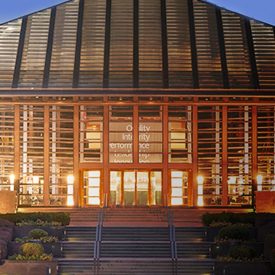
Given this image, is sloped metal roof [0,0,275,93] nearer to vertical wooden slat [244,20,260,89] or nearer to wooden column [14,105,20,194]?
vertical wooden slat [244,20,260,89]

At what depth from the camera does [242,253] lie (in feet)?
88.8

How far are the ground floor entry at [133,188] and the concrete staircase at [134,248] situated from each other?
382 cm

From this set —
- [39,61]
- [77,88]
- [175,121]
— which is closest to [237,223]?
[175,121]

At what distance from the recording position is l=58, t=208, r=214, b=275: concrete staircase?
27656mm

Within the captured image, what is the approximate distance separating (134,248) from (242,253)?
4.86 meters

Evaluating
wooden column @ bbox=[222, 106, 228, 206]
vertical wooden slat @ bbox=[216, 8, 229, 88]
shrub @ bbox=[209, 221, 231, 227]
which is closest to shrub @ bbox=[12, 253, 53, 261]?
shrub @ bbox=[209, 221, 231, 227]

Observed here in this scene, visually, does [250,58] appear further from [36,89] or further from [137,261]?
[137,261]

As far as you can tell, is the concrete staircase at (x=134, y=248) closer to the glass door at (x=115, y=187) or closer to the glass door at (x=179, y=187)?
the glass door at (x=179, y=187)

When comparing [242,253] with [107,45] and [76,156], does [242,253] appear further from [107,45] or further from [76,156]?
[107,45]

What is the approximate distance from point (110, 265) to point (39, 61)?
15.9m

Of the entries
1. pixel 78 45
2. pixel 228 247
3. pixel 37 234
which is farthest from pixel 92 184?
pixel 228 247

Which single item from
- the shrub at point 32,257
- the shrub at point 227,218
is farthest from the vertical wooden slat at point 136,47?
the shrub at point 32,257

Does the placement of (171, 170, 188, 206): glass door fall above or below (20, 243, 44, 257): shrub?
above

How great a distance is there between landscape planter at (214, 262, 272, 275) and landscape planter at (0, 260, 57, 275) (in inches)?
241
